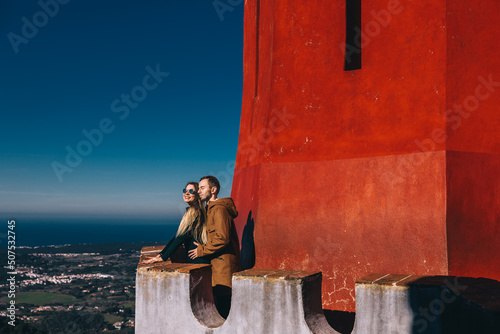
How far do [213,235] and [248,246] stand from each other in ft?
2.35

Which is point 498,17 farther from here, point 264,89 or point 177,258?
point 177,258

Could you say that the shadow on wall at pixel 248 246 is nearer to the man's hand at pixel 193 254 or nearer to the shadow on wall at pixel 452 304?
the man's hand at pixel 193 254

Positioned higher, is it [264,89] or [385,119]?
[264,89]

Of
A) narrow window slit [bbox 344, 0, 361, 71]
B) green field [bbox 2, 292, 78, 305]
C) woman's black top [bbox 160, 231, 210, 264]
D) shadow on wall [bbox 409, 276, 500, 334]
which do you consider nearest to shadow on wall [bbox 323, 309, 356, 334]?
woman's black top [bbox 160, 231, 210, 264]

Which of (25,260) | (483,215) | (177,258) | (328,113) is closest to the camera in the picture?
(483,215)

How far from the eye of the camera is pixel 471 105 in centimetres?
377

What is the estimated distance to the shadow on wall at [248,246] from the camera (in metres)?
4.53

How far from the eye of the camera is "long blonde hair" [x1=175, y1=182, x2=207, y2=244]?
14.0 ft

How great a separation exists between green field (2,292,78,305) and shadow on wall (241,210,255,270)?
4075 centimetres

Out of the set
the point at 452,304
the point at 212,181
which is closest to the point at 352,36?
the point at 212,181

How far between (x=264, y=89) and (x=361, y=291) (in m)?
2.62

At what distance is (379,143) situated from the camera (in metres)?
4.01

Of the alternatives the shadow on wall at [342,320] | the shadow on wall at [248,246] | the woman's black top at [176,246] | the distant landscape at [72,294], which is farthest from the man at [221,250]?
the distant landscape at [72,294]

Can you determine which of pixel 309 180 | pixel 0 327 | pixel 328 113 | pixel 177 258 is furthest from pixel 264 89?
pixel 0 327
